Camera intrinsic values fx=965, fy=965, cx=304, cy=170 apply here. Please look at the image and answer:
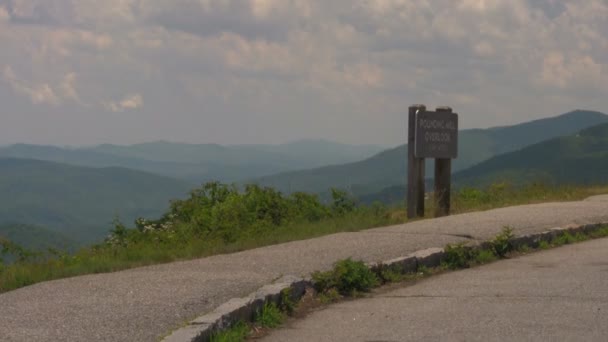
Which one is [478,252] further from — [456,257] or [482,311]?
[482,311]

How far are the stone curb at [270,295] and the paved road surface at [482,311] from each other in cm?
35

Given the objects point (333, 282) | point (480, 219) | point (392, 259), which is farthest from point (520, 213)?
point (333, 282)

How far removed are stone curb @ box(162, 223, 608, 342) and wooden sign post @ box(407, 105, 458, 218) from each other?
11.9 feet

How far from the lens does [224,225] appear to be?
16.0 m

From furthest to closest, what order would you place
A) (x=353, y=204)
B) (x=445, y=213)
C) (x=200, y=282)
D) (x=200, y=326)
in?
(x=353, y=204) → (x=445, y=213) → (x=200, y=282) → (x=200, y=326)

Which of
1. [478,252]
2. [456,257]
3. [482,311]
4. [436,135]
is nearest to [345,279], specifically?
[482,311]

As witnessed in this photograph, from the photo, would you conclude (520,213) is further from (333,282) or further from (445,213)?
(333,282)

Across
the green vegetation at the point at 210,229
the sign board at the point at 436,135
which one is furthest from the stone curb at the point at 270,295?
the sign board at the point at 436,135

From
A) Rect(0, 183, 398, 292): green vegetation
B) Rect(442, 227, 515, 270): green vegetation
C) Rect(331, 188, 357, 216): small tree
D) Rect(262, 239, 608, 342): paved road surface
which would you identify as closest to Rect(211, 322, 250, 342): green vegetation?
Rect(262, 239, 608, 342): paved road surface

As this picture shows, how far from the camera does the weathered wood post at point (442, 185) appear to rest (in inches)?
669

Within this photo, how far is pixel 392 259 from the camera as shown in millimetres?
10836

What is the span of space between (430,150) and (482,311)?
28.2 feet

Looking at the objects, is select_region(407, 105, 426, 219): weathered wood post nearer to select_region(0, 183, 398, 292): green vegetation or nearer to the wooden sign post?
the wooden sign post

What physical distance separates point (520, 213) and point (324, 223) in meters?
3.22
